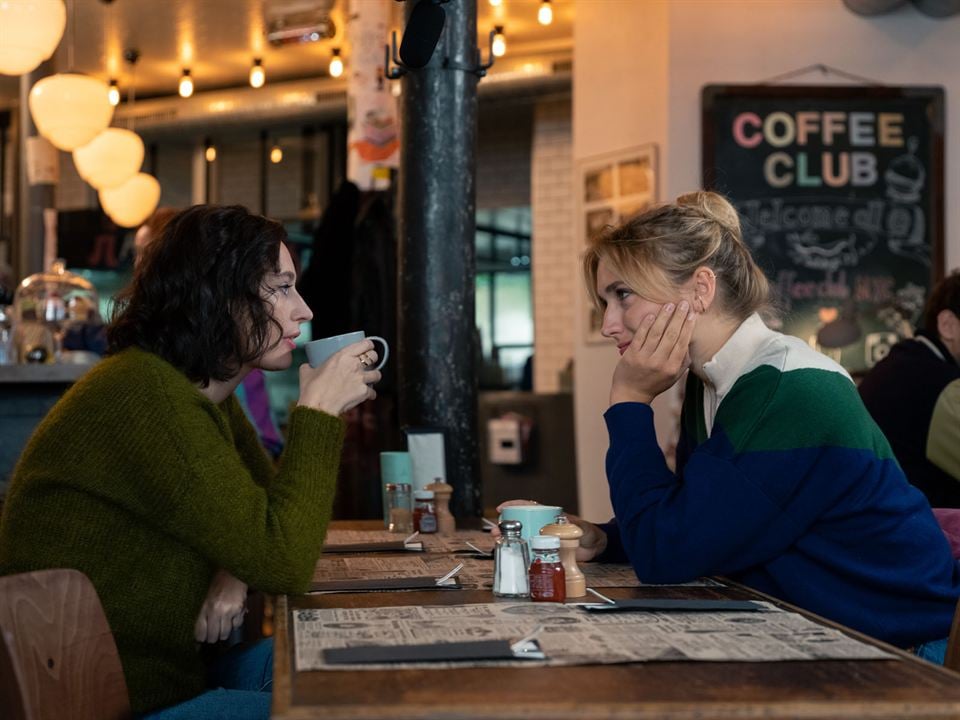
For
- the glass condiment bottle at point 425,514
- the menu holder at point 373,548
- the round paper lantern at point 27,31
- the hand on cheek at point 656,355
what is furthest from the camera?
the round paper lantern at point 27,31

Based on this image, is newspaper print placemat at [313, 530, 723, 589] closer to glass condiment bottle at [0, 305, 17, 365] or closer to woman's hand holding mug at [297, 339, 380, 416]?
woman's hand holding mug at [297, 339, 380, 416]

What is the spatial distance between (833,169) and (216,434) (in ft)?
13.6

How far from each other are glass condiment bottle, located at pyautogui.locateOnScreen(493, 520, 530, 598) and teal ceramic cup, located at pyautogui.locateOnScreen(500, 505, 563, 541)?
215mm

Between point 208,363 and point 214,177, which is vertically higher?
point 214,177

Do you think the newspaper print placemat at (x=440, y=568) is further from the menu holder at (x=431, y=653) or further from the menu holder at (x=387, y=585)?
the menu holder at (x=431, y=653)

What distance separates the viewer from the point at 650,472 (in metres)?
1.99

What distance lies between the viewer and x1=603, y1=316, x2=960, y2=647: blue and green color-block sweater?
185 centimetres

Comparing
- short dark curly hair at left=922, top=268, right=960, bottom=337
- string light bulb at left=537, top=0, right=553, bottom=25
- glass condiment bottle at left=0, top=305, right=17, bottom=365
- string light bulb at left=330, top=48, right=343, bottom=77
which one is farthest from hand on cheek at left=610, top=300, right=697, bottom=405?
string light bulb at left=330, top=48, right=343, bottom=77

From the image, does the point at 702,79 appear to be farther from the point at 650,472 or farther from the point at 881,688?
the point at 881,688

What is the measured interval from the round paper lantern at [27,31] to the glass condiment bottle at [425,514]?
2.83 m

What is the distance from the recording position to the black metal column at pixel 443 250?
11.1ft

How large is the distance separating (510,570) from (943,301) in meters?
2.46

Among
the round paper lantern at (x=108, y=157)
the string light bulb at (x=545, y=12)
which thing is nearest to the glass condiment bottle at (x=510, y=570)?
the round paper lantern at (x=108, y=157)

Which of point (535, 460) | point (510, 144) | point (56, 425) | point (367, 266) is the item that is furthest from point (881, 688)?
point (510, 144)
